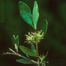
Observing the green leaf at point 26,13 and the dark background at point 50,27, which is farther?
the dark background at point 50,27

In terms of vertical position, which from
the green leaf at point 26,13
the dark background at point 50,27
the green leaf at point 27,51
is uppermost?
the green leaf at point 26,13

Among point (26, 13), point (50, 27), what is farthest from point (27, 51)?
point (50, 27)

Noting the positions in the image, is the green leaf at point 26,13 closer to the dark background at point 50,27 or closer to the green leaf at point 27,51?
the green leaf at point 27,51

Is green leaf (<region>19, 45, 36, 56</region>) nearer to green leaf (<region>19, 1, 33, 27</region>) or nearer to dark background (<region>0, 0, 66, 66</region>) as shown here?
green leaf (<region>19, 1, 33, 27</region>)

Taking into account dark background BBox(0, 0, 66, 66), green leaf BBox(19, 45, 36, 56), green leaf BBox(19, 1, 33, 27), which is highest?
green leaf BBox(19, 1, 33, 27)

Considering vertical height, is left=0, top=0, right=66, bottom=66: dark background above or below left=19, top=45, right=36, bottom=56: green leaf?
below

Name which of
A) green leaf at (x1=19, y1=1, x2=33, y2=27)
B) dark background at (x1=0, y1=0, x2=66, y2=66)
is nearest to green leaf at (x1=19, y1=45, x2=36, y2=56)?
green leaf at (x1=19, y1=1, x2=33, y2=27)

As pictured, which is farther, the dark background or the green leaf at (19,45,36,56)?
the dark background

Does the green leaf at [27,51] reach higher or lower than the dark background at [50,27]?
higher

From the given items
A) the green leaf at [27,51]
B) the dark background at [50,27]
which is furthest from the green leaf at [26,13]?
the dark background at [50,27]

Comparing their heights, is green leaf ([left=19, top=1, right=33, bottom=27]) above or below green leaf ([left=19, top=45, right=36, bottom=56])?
above
